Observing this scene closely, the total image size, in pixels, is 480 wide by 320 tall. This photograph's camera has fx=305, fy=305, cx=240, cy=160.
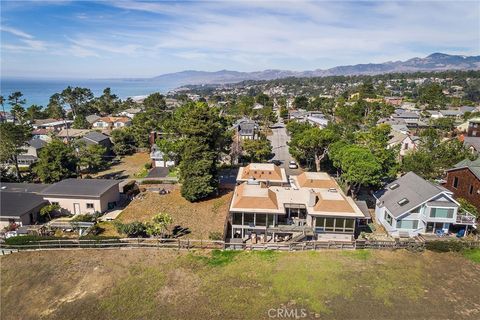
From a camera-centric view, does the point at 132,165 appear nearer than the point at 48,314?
No

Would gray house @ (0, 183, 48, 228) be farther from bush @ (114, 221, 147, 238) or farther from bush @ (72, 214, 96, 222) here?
bush @ (114, 221, 147, 238)

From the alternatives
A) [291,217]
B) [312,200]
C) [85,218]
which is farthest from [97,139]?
[312,200]

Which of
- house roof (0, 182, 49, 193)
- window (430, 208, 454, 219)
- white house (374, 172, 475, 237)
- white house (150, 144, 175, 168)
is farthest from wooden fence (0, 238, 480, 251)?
white house (150, 144, 175, 168)

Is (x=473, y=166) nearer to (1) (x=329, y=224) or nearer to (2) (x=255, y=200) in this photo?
(1) (x=329, y=224)

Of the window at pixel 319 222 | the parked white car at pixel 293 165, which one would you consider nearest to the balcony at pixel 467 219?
the window at pixel 319 222

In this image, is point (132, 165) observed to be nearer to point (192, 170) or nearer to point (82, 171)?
point (82, 171)

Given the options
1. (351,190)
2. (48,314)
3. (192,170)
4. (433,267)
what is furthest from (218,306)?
(351,190)

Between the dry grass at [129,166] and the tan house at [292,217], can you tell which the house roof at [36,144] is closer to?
the dry grass at [129,166]
